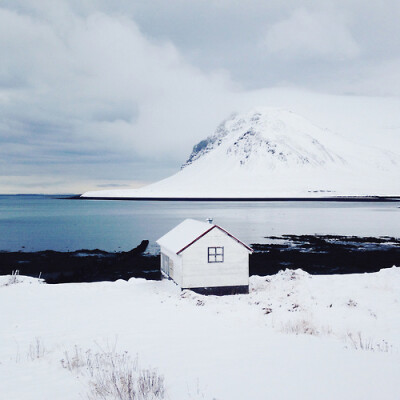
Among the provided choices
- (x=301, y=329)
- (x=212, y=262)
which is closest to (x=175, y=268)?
(x=212, y=262)

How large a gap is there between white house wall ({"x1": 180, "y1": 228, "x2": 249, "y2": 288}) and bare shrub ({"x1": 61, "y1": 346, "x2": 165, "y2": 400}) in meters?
15.7

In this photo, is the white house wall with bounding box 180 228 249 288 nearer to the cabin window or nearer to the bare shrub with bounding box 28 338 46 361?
the cabin window

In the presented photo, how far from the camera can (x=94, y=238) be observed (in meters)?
70.9

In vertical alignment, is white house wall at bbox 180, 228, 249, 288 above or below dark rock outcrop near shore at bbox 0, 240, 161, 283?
above

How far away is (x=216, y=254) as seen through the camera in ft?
89.3

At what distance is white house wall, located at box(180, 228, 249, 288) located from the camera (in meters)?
26.8

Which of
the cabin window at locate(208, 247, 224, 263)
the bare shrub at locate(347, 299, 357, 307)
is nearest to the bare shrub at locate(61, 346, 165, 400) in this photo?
the bare shrub at locate(347, 299, 357, 307)

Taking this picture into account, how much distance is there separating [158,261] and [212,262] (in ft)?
63.6

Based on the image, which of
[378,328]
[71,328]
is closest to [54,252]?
[71,328]

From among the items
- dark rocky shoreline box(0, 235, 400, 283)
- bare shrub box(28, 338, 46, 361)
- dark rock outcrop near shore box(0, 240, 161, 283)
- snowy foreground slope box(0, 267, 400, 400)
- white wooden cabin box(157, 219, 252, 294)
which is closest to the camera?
snowy foreground slope box(0, 267, 400, 400)

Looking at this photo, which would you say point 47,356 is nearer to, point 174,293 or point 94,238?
point 174,293

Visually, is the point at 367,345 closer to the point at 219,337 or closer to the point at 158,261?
the point at 219,337

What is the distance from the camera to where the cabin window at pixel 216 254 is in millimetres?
27156

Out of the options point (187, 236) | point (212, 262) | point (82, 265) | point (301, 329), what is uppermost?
point (187, 236)
